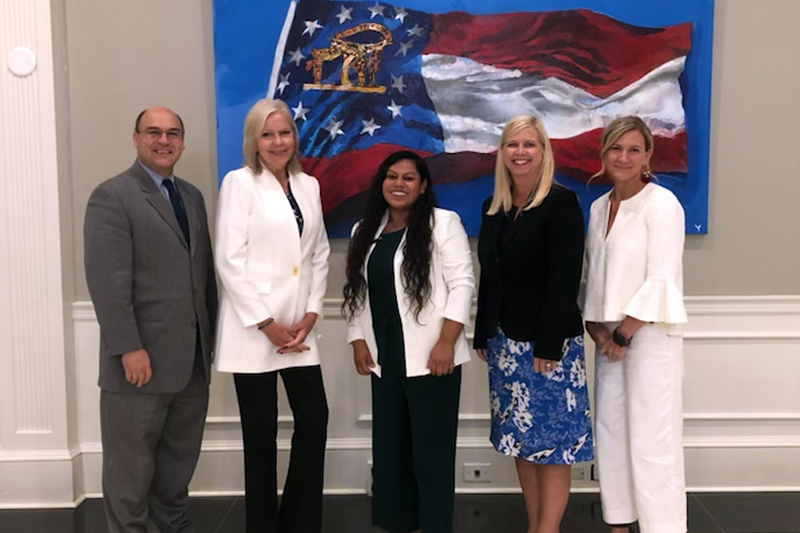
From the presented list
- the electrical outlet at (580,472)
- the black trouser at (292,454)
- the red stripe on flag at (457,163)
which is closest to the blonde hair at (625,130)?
the red stripe on flag at (457,163)

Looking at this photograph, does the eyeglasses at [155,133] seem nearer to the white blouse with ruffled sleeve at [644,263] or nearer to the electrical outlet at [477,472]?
the white blouse with ruffled sleeve at [644,263]

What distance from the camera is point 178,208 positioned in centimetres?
243

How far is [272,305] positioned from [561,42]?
178 cm

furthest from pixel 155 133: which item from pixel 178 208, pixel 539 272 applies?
pixel 539 272

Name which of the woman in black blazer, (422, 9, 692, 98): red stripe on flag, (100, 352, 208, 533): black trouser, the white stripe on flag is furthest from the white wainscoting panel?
(422, 9, 692, 98): red stripe on flag

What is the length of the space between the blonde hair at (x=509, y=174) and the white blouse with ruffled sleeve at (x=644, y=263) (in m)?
0.32

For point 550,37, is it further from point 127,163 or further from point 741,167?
point 127,163

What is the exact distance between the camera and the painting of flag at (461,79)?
2912 millimetres

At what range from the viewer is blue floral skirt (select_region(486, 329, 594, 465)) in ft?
7.45

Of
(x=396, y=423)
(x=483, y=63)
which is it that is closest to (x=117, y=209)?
(x=396, y=423)

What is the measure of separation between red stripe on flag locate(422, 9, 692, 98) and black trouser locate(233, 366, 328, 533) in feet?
5.32

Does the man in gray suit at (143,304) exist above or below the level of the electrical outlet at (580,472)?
above

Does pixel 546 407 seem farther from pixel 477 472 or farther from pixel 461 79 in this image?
pixel 461 79

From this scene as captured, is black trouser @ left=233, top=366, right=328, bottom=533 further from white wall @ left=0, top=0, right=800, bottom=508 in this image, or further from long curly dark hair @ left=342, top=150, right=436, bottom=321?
white wall @ left=0, top=0, right=800, bottom=508
